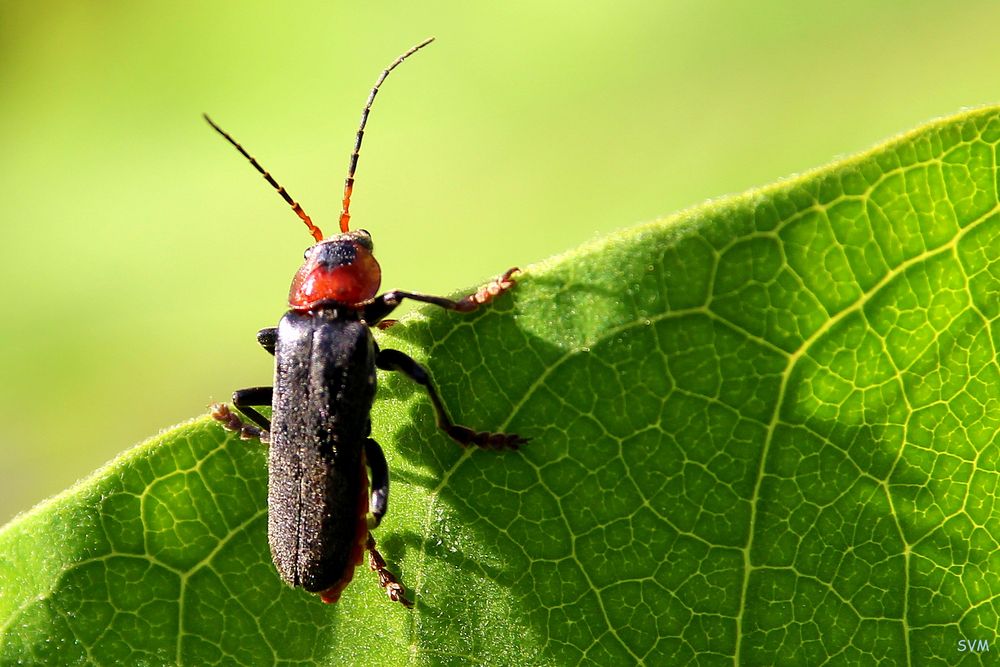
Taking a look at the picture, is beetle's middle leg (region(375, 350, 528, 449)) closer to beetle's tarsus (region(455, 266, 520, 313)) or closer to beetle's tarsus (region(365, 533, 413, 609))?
beetle's tarsus (region(455, 266, 520, 313))

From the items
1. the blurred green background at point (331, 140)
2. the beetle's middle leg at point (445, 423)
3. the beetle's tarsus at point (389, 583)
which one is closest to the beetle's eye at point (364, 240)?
the blurred green background at point (331, 140)

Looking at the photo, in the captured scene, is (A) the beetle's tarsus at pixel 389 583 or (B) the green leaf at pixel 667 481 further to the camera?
(A) the beetle's tarsus at pixel 389 583

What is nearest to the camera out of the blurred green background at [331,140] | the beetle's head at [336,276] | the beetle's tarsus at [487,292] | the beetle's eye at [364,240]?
the beetle's tarsus at [487,292]

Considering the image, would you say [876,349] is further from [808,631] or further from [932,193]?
[808,631]

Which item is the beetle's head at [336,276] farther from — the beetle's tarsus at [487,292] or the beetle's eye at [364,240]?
the beetle's tarsus at [487,292]

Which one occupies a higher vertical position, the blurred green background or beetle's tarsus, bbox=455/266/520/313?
the blurred green background

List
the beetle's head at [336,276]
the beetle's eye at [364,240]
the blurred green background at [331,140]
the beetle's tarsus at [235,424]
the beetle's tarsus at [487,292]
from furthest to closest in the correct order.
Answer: the blurred green background at [331,140] → the beetle's eye at [364,240] → the beetle's head at [336,276] → the beetle's tarsus at [235,424] → the beetle's tarsus at [487,292]

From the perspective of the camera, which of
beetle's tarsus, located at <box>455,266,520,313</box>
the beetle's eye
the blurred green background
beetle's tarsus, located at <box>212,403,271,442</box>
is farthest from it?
the blurred green background

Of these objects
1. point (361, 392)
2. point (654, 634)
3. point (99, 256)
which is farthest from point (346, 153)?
point (654, 634)

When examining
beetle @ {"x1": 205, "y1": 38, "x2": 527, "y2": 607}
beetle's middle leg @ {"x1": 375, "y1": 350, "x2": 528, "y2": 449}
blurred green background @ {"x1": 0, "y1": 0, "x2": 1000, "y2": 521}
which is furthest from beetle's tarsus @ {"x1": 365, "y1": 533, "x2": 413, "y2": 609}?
blurred green background @ {"x1": 0, "y1": 0, "x2": 1000, "y2": 521}
